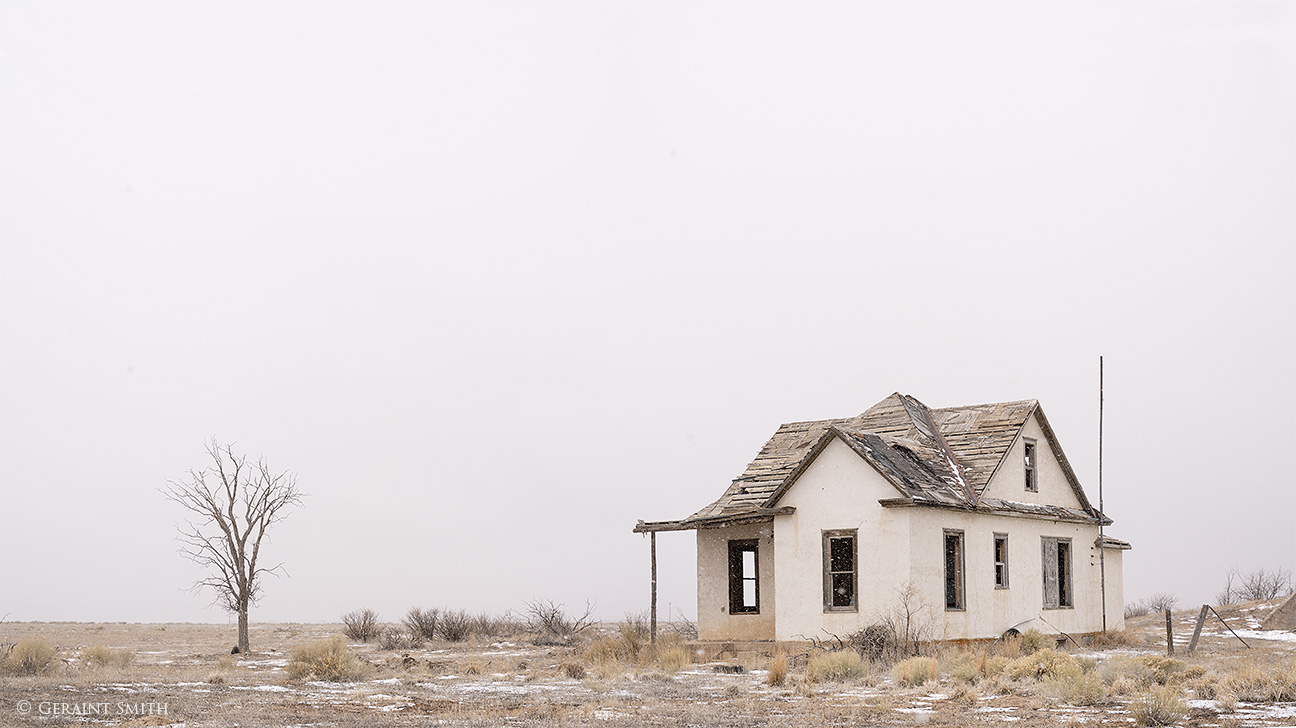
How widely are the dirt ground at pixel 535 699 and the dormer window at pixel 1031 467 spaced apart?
483 cm

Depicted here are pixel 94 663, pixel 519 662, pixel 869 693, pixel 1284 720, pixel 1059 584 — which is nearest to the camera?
pixel 1284 720

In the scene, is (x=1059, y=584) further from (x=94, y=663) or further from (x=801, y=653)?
(x=94, y=663)

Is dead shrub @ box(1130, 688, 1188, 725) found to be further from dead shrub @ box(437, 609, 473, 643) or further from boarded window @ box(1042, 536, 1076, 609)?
dead shrub @ box(437, 609, 473, 643)

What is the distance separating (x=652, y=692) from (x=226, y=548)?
612 inches

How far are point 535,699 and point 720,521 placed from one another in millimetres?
9741

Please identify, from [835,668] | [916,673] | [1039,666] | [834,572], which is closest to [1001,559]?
[834,572]

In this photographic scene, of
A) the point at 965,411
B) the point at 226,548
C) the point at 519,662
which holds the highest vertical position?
the point at 965,411

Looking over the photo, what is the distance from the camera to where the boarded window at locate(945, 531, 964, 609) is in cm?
2275

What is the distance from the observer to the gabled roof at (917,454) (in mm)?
22562

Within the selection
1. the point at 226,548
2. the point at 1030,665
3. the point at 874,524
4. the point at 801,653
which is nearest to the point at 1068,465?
the point at 874,524

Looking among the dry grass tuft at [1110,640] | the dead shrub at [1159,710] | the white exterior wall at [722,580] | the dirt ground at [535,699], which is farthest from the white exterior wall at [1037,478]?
the dead shrub at [1159,710]

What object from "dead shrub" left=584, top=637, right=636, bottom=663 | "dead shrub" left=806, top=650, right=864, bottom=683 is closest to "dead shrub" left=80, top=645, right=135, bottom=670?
"dead shrub" left=584, top=637, right=636, bottom=663

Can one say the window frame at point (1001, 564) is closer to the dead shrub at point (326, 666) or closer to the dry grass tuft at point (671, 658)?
the dry grass tuft at point (671, 658)

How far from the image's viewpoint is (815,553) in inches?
892
